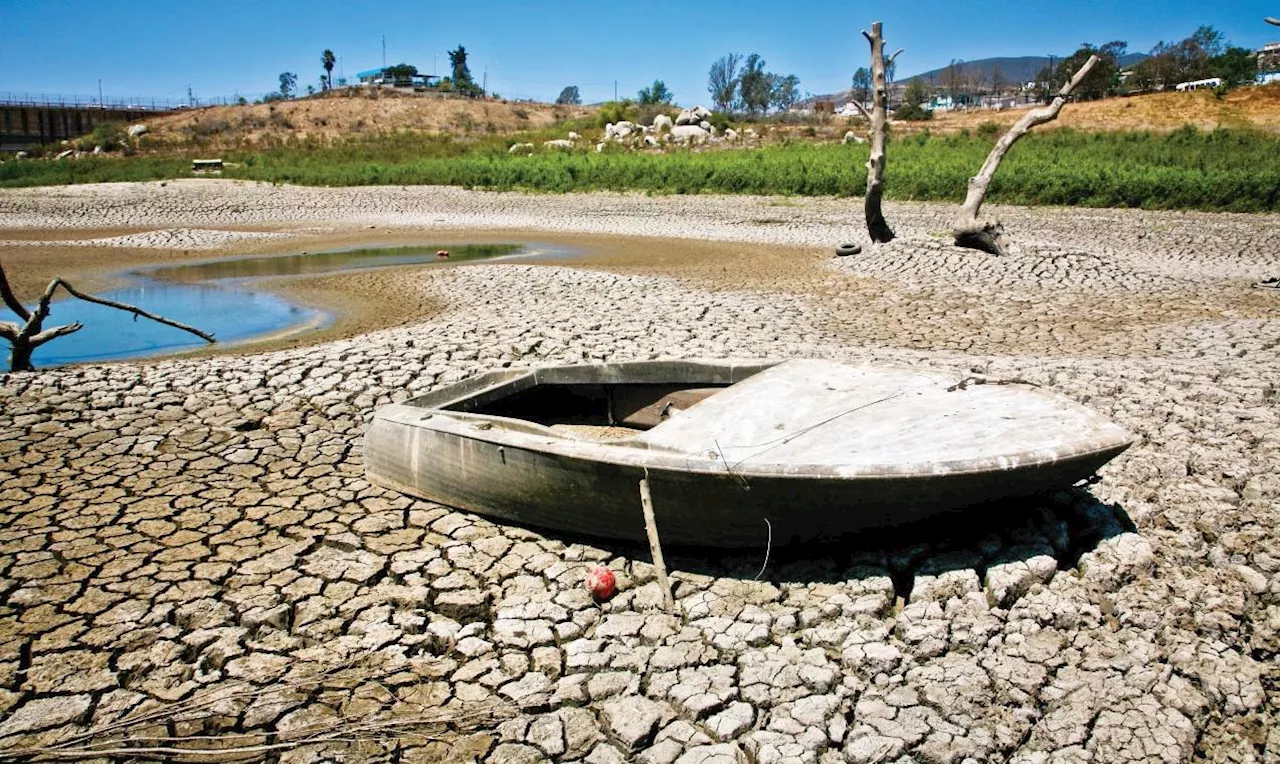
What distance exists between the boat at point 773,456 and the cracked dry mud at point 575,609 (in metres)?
0.22

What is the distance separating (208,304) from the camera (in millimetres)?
11680

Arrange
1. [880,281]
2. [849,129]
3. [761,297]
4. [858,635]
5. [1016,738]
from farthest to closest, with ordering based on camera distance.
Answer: [849,129]
[880,281]
[761,297]
[858,635]
[1016,738]

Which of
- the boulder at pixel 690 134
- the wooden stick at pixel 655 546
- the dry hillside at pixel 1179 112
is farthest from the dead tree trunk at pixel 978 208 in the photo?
the boulder at pixel 690 134

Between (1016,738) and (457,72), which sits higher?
(457,72)

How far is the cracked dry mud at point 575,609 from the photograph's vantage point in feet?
9.86

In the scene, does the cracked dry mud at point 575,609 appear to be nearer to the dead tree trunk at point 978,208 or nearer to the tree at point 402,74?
the dead tree trunk at point 978,208

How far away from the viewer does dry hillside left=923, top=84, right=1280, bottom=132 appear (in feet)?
107

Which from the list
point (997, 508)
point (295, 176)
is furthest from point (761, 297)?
point (295, 176)

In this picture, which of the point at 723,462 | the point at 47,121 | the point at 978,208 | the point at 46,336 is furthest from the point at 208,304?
the point at 47,121

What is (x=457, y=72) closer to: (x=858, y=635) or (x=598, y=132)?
(x=598, y=132)

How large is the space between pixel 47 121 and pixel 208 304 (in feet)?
210

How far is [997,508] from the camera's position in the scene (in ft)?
12.4

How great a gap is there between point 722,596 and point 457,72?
3306 inches

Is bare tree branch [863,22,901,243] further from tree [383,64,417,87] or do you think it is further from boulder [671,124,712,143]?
tree [383,64,417,87]
